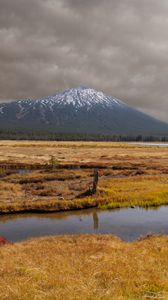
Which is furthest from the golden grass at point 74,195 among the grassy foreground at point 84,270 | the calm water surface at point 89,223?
the grassy foreground at point 84,270

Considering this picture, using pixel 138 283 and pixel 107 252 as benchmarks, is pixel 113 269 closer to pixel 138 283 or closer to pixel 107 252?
pixel 138 283

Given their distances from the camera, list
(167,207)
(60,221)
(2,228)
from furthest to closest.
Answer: (167,207) < (60,221) < (2,228)

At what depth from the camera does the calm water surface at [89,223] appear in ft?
103

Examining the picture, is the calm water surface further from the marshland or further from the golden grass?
the golden grass

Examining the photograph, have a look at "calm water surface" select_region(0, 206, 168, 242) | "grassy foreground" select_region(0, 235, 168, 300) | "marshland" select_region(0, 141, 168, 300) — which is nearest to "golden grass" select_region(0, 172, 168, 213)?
"marshland" select_region(0, 141, 168, 300)

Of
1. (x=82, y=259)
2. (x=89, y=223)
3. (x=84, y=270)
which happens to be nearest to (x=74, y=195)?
(x=89, y=223)

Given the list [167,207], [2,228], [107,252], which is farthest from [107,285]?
[167,207]

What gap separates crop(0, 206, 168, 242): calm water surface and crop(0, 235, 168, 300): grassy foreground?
614 centimetres

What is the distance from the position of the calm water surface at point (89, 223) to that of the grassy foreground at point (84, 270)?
6.14 meters

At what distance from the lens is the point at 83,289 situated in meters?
14.4

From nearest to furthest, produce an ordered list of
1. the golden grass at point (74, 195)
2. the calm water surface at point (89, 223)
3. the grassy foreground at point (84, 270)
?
the grassy foreground at point (84, 270), the calm water surface at point (89, 223), the golden grass at point (74, 195)

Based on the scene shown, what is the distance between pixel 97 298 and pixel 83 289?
1.21 m

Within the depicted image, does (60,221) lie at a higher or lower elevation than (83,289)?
lower

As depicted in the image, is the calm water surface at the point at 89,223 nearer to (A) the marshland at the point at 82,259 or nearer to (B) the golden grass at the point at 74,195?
(A) the marshland at the point at 82,259
